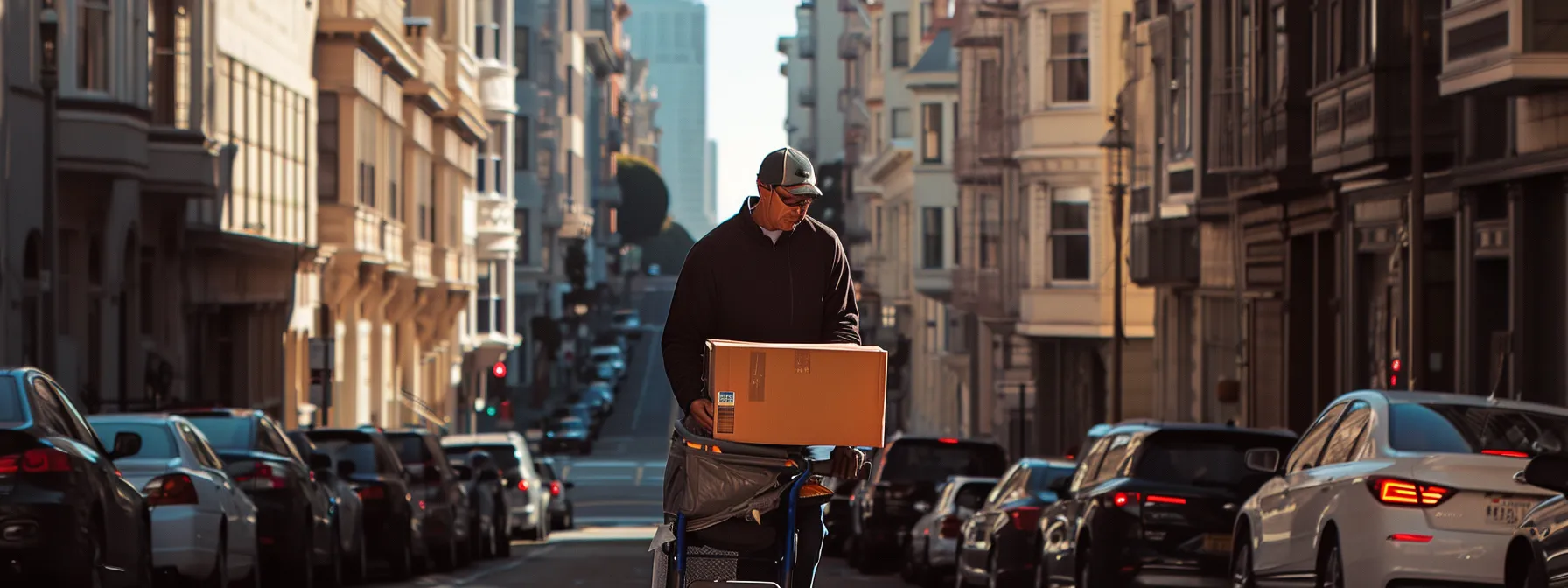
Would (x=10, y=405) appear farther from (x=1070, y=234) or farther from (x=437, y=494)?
(x=1070, y=234)

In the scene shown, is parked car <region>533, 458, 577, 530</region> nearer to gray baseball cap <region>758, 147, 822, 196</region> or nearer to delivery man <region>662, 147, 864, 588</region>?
delivery man <region>662, 147, 864, 588</region>

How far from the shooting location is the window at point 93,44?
31.5 m

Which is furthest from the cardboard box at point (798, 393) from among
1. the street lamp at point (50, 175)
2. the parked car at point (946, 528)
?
the street lamp at point (50, 175)

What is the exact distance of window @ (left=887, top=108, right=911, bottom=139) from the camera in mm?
83125

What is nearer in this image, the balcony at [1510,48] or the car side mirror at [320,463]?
the balcony at [1510,48]

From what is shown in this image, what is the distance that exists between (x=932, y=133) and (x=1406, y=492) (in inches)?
2322

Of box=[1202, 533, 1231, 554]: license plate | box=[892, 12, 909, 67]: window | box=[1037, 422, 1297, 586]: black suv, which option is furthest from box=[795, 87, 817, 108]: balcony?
box=[1202, 533, 1231, 554]: license plate

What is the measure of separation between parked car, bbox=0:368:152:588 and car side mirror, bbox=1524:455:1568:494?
7081 millimetres

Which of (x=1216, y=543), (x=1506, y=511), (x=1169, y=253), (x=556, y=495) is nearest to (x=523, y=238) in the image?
(x=556, y=495)

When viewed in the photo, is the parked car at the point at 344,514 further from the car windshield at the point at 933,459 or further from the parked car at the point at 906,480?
the car windshield at the point at 933,459

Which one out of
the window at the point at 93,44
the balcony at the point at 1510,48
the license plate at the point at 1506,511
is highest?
the window at the point at 93,44

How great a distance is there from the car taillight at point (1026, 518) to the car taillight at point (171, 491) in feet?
22.3

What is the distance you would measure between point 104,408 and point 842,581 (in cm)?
1297

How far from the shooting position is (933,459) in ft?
96.5
